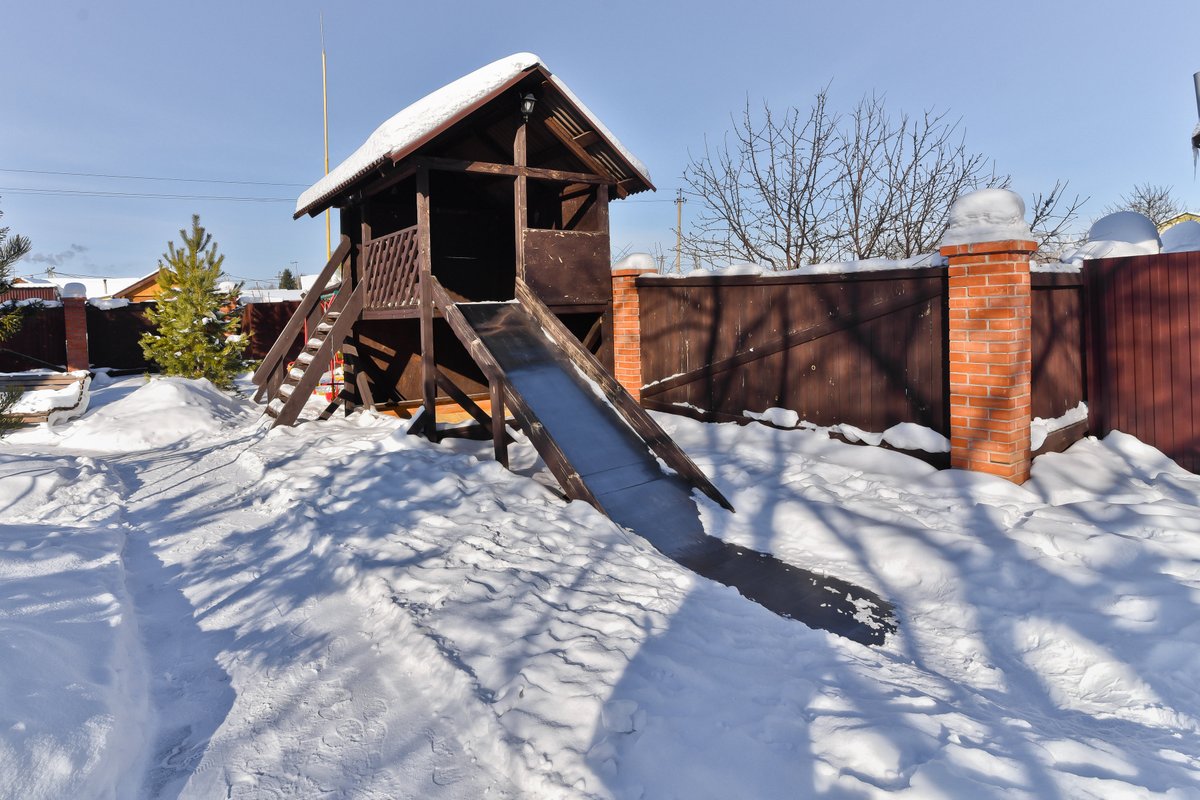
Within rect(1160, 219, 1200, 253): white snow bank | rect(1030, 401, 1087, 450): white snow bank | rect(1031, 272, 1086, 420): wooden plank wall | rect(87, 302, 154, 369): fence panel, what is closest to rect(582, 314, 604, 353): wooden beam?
rect(1031, 272, 1086, 420): wooden plank wall

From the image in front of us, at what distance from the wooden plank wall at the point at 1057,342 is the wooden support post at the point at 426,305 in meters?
5.85

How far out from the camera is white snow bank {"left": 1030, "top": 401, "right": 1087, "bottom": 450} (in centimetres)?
626

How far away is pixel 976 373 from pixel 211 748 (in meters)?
5.93

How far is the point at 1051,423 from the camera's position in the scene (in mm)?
6555

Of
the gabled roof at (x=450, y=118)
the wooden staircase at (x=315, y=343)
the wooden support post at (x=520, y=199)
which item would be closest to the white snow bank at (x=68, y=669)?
the wooden staircase at (x=315, y=343)

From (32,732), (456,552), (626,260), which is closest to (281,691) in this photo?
(32,732)

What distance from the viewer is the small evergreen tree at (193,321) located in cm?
1417

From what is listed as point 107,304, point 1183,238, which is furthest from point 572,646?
point 107,304

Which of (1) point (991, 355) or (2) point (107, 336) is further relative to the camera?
(2) point (107, 336)

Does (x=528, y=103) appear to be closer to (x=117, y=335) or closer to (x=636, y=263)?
(x=636, y=263)

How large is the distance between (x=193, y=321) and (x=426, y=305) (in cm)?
912

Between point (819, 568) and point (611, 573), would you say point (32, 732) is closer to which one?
point (611, 573)

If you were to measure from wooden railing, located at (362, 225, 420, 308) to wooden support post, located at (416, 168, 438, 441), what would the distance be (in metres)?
0.18

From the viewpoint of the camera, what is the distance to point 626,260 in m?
9.16
